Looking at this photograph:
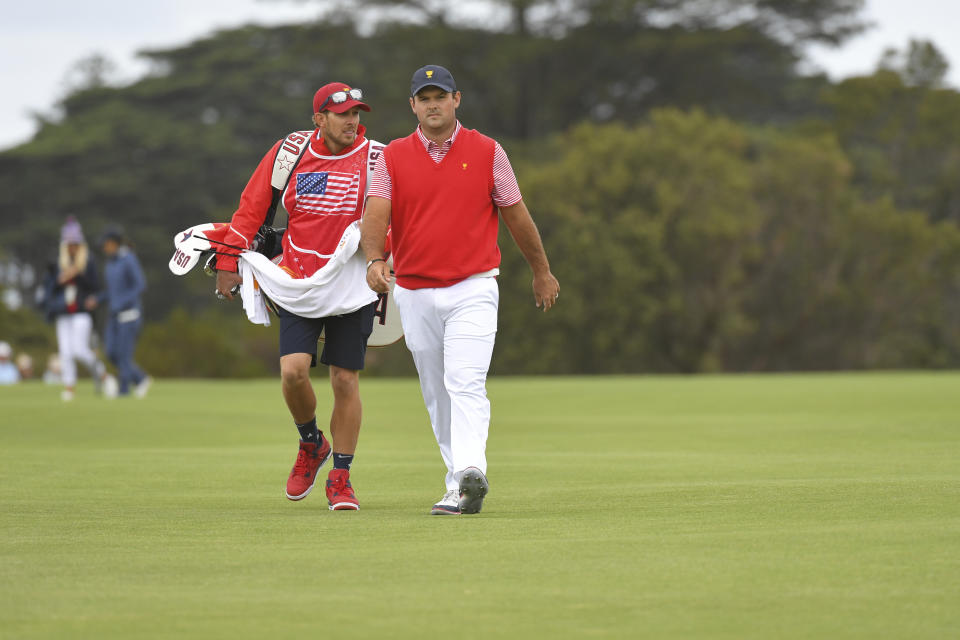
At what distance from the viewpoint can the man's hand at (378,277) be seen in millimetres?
8281

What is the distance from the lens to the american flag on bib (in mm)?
8875

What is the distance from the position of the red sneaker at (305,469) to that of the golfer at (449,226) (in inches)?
40.5

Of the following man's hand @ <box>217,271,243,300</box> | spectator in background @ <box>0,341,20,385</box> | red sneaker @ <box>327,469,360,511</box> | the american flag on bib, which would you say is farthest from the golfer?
spectator in background @ <box>0,341,20,385</box>

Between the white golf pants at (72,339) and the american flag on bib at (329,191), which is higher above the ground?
the american flag on bib at (329,191)

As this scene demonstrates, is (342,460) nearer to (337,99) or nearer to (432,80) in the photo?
(337,99)

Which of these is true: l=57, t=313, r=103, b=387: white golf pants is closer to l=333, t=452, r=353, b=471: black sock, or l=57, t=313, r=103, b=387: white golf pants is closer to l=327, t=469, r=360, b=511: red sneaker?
l=333, t=452, r=353, b=471: black sock

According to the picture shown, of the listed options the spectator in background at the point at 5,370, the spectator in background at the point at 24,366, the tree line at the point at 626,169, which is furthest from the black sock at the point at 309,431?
the tree line at the point at 626,169

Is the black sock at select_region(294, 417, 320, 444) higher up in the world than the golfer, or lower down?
lower down

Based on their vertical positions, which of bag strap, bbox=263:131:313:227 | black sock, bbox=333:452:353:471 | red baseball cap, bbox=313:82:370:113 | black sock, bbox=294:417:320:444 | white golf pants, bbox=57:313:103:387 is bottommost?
white golf pants, bbox=57:313:103:387

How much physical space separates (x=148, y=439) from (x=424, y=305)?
7617 mm

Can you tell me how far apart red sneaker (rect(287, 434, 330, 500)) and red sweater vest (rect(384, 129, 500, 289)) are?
1.39 metres

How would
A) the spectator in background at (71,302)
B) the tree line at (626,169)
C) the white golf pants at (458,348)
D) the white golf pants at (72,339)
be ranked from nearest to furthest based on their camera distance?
the white golf pants at (458,348) → the spectator in background at (71,302) → the white golf pants at (72,339) → the tree line at (626,169)

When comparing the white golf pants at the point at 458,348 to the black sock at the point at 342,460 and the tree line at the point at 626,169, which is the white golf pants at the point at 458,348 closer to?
the black sock at the point at 342,460

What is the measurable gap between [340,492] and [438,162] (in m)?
1.79
